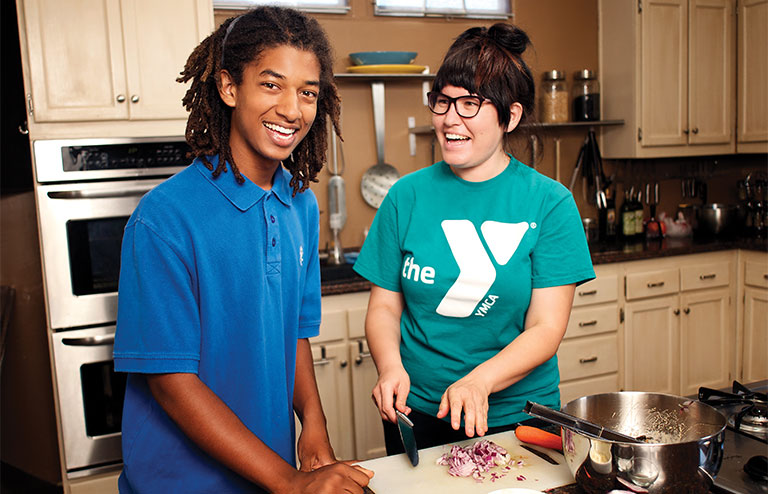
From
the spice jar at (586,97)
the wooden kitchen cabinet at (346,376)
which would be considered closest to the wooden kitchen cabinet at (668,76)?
the spice jar at (586,97)

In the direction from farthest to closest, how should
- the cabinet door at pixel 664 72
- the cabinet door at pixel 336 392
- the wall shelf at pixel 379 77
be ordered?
the cabinet door at pixel 664 72, the wall shelf at pixel 379 77, the cabinet door at pixel 336 392

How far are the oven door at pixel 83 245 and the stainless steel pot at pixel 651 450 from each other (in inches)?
75.8

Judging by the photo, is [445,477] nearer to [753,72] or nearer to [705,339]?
[705,339]

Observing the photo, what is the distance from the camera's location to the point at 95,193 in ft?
7.95

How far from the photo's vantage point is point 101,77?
7.98 feet

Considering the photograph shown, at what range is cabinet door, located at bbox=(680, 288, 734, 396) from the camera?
3.51 meters

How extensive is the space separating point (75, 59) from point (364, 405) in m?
1.76

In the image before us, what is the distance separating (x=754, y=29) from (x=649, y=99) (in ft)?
2.45

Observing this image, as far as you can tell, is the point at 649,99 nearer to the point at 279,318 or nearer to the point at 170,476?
the point at 279,318

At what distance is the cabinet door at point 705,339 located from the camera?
11.5ft

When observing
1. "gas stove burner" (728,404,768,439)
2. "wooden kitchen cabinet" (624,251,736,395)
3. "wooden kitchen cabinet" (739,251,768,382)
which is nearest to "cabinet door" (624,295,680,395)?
"wooden kitchen cabinet" (624,251,736,395)

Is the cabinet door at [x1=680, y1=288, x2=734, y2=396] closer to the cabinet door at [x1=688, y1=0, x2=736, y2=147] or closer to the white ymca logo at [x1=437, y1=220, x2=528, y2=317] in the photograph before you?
the cabinet door at [x1=688, y1=0, x2=736, y2=147]

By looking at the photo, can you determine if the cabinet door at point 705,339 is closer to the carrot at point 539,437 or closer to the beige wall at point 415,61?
the beige wall at point 415,61

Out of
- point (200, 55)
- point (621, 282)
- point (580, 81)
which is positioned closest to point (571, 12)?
point (580, 81)
